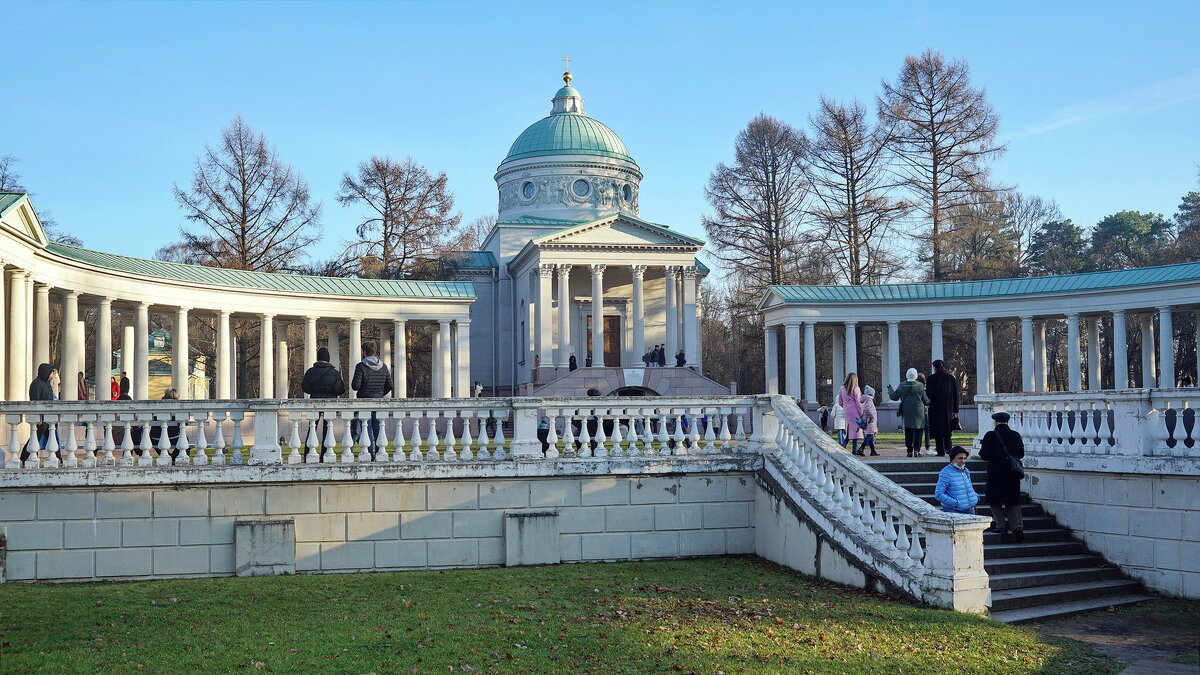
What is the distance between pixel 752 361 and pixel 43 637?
55.2 metres

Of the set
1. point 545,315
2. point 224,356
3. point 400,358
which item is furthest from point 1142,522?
point 545,315

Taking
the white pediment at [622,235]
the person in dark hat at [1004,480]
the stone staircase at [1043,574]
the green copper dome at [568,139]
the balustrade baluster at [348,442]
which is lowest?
the stone staircase at [1043,574]

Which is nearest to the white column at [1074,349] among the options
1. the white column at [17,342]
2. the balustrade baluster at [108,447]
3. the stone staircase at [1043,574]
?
the stone staircase at [1043,574]

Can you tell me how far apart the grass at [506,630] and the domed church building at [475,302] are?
16.3m

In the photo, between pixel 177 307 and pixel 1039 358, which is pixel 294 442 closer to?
pixel 177 307

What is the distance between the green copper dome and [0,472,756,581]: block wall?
48366mm

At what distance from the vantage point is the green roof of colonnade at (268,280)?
3334 cm

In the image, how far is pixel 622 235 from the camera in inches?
2068

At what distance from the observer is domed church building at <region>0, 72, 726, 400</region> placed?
31.2 metres

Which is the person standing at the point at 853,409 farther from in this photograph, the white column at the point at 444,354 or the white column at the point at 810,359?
the white column at the point at 444,354

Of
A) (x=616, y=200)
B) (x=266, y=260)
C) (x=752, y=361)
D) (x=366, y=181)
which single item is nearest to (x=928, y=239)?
(x=752, y=361)

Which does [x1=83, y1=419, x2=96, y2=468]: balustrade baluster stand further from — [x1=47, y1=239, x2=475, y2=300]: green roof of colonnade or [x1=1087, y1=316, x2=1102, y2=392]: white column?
[x1=1087, y1=316, x2=1102, y2=392]: white column

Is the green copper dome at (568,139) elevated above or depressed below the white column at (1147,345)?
above

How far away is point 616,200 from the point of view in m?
63.8
